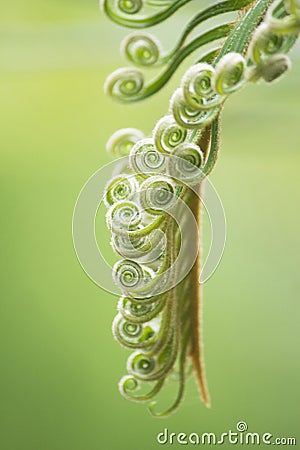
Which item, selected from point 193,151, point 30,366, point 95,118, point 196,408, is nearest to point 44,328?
point 30,366

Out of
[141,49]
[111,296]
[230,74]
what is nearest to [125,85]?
[141,49]

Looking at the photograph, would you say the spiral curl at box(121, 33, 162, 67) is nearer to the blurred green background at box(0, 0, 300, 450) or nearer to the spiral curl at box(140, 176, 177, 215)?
the spiral curl at box(140, 176, 177, 215)

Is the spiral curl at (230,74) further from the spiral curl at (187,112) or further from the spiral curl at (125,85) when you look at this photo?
the spiral curl at (125,85)

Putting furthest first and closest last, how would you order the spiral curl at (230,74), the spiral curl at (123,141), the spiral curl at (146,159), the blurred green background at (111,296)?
the blurred green background at (111,296) → the spiral curl at (123,141) → the spiral curl at (146,159) → the spiral curl at (230,74)

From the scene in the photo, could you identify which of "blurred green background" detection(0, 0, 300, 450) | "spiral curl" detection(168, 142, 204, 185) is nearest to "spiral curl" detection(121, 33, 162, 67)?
"spiral curl" detection(168, 142, 204, 185)

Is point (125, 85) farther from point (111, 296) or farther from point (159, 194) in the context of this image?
point (111, 296)

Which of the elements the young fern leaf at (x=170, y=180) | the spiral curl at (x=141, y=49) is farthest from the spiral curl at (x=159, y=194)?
Answer: the spiral curl at (x=141, y=49)
